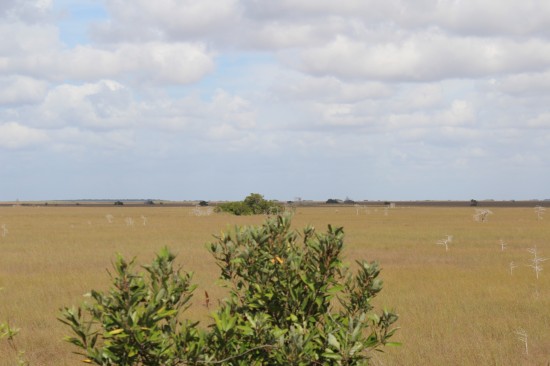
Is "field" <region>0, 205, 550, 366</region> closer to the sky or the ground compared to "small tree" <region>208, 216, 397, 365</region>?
closer to the ground

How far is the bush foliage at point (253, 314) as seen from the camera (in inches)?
164

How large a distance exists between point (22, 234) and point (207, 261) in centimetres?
2108

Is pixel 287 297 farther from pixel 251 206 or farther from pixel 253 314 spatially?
pixel 251 206

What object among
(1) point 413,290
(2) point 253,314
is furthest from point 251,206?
(2) point 253,314

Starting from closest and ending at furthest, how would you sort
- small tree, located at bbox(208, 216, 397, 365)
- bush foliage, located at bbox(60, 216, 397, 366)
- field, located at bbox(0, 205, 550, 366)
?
bush foliage, located at bbox(60, 216, 397, 366) → small tree, located at bbox(208, 216, 397, 365) → field, located at bbox(0, 205, 550, 366)

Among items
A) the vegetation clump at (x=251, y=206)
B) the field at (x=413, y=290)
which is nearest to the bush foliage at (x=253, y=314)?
the field at (x=413, y=290)

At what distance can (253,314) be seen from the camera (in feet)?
16.7

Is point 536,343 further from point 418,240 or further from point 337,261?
point 418,240

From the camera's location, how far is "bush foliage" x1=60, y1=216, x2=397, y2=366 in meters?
4.16

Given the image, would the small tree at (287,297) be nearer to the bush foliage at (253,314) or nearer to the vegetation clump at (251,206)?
the bush foliage at (253,314)

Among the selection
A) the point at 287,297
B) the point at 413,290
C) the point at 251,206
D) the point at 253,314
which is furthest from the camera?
the point at 251,206

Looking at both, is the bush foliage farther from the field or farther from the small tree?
the field

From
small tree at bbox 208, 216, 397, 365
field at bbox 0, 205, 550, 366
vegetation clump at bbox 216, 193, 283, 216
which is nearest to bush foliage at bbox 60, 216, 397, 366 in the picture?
small tree at bbox 208, 216, 397, 365

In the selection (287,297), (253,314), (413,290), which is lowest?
(413,290)
